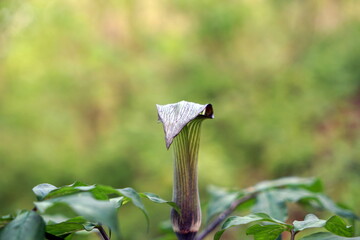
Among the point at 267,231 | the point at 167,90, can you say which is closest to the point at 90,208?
the point at 267,231

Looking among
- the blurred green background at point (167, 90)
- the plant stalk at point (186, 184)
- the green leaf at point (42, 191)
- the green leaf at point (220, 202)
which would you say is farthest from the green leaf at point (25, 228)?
the blurred green background at point (167, 90)

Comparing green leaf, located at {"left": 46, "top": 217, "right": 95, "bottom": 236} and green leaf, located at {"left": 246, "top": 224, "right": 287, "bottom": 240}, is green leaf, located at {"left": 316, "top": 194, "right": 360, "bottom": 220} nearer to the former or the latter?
green leaf, located at {"left": 246, "top": 224, "right": 287, "bottom": 240}

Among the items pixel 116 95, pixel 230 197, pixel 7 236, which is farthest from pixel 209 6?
pixel 7 236

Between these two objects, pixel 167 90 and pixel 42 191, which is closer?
pixel 42 191

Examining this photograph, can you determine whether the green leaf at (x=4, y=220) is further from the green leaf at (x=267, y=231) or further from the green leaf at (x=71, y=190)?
the green leaf at (x=267, y=231)

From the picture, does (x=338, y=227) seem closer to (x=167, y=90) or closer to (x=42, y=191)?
(x=42, y=191)

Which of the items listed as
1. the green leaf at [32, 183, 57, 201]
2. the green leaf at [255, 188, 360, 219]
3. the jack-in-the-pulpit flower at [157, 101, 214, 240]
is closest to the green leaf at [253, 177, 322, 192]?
the green leaf at [255, 188, 360, 219]
